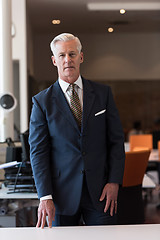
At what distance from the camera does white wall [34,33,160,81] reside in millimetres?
9633

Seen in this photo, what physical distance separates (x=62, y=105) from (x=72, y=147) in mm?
246

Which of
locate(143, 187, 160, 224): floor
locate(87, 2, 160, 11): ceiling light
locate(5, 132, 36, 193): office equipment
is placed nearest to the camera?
locate(5, 132, 36, 193): office equipment

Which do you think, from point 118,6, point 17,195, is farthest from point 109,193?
point 118,6

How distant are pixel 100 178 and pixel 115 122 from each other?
333mm

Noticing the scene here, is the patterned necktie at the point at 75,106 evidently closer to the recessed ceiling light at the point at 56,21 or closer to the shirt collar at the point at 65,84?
the shirt collar at the point at 65,84

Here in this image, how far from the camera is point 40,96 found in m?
2.30

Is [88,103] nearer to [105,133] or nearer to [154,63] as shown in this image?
[105,133]

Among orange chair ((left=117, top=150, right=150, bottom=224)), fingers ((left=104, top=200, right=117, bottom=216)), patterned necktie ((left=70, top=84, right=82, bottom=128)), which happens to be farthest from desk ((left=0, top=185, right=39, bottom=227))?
patterned necktie ((left=70, top=84, right=82, bottom=128))

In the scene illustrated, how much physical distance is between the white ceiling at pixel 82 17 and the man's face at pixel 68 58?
6.60m

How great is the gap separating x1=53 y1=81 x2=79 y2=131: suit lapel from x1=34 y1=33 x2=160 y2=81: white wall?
7.01 metres

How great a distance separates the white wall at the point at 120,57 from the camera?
31.6ft

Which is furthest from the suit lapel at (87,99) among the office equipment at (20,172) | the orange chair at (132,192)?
the orange chair at (132,192)

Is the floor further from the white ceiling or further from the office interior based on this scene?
the white ceiling

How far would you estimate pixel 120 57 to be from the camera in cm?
989
